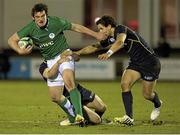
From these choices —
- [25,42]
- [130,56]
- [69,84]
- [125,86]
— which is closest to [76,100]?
[69,84]

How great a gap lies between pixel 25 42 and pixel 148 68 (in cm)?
224

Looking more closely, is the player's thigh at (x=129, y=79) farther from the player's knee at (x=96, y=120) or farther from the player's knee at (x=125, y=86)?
the player's knee at (x=96, y=120)

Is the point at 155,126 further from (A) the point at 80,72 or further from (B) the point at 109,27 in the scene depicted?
(A) the point at 80,72

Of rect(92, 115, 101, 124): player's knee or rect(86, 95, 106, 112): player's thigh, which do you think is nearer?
rect(92, 115, 101, 124): player's knee

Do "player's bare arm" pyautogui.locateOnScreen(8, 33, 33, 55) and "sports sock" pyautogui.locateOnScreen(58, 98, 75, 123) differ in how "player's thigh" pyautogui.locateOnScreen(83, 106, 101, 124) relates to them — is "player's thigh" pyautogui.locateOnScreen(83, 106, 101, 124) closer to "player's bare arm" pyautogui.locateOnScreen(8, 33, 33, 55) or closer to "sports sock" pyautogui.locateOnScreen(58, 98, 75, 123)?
"sports sock" pyautogui.locateOnScreen(58, 98, 75, 123)

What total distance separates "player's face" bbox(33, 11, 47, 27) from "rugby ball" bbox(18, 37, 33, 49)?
31 cm

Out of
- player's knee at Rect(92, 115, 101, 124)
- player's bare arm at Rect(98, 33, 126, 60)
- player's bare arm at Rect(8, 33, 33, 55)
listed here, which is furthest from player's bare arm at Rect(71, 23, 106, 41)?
player's knee at Rect(92, 115, 101, 124)

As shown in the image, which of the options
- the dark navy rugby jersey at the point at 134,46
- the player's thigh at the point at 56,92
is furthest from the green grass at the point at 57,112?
the dark navy rugby jersey at the point at 134,46

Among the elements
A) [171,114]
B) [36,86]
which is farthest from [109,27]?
[36,86]

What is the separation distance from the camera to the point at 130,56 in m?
11.8

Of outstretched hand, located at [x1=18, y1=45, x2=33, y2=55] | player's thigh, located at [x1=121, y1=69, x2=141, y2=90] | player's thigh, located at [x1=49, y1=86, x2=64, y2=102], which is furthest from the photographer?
player's thigh, located at [x1=121, y1=69, x2=141, y2=90]

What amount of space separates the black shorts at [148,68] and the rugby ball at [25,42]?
6.14ft

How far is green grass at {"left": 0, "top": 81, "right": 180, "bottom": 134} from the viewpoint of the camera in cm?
1095

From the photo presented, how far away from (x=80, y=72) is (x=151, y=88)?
629 inches
